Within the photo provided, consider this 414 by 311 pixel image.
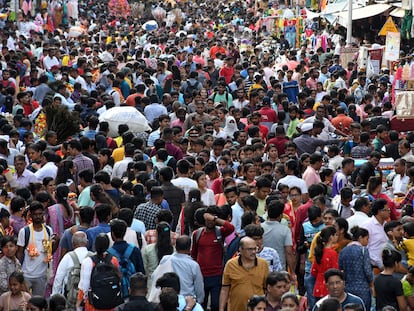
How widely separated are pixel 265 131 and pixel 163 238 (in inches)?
292

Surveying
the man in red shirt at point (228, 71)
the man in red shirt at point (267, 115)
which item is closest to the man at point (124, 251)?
the man in red shirt at point (267, 115)

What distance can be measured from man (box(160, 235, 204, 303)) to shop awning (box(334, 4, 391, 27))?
827 inches

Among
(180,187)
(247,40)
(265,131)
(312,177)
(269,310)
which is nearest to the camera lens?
(269,310)

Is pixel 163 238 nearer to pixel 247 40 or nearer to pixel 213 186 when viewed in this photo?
pixel 213 186

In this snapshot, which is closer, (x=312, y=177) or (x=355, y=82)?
(x=312, y=177)

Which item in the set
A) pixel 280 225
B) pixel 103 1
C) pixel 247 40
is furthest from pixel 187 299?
pixel 103 1

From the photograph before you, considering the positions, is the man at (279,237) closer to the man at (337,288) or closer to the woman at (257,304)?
Result: the man at (337,288)

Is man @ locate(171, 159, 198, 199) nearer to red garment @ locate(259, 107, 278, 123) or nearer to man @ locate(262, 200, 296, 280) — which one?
man @ locate(262, 200, 296, 280)

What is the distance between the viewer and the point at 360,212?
11.1 meters

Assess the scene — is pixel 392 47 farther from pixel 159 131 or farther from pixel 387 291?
pixel 387 291

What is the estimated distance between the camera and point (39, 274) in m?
10.7

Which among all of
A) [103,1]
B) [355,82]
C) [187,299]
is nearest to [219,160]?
[187,299]

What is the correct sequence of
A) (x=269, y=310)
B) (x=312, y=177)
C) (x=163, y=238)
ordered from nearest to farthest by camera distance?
(x=269, y=310) < (x=163, y=238) < (x=312, y=177)

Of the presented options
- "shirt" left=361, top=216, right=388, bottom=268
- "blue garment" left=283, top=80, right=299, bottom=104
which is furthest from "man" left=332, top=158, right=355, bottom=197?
"blue garment" left=283, top=80, right=299, bottom=104
